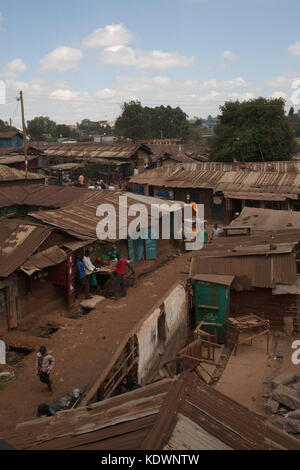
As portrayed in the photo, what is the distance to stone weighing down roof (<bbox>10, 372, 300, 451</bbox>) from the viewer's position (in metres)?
3.80

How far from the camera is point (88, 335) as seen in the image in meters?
10.4

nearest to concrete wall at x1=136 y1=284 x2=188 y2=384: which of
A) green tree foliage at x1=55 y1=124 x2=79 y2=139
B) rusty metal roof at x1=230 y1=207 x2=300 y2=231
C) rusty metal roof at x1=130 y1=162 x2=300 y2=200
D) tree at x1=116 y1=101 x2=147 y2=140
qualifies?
rusty metal roof at x1=230 y1=207 x2=300 y2=231

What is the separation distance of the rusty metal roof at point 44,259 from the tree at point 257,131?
74.8 feet

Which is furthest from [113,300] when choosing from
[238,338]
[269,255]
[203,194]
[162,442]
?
[203,194]

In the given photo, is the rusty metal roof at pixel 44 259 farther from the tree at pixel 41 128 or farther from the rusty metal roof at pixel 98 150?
the tree at pixel 41 128

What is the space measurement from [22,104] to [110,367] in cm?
1925

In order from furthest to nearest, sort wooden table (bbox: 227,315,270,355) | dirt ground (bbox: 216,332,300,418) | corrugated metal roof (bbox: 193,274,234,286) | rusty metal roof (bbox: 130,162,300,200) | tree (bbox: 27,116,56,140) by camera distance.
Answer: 1. tree (bbox: 27,116,56,140)
2. rusty metal roof (bbox: 130,162,300,200)
3. corrugated metal roof (bbox: 193,274,234,286)
4. wooden table (bbox: 227,315,270,355)
5. dirt ground (bbox: 216,332,300,418)

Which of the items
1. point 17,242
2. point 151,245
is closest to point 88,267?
point 17,242

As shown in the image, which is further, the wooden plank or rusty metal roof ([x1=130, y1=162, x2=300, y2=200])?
rusty metal roof ([x1=130, y1=162, x2=300, y2=200])

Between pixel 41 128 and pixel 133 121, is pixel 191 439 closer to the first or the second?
pixel 133 121

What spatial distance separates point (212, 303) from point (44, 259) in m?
4.96

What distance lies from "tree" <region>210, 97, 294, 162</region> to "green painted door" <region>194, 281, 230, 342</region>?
21.8 metres

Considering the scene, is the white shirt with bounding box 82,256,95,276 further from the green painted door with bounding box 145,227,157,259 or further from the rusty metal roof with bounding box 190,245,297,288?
the green painted door with bounding box 145,227,157,259

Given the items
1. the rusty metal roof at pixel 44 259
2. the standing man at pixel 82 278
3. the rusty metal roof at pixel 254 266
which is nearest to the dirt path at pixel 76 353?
the standing man at pixel 82 278
